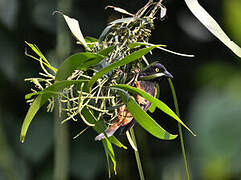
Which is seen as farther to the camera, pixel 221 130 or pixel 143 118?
pixel 221 130

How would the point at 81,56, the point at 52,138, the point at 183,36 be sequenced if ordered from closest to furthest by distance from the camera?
the point at 81,56
the point at 52,138
the point at 183,36

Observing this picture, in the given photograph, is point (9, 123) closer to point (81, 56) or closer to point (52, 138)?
point (52, 138)

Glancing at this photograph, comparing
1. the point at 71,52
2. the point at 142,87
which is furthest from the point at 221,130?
the point at 71,52

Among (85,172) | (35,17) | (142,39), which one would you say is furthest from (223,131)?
(35,17)

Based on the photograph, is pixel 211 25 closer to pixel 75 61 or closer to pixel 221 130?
pixel 75 61

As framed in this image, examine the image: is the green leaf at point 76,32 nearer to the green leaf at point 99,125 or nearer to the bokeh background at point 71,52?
the green leaf at point 99,125

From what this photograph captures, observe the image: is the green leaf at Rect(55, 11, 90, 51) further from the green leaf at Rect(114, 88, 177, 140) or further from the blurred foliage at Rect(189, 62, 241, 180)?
the blurred foliage at Rect(189, 62, 241, 180)
